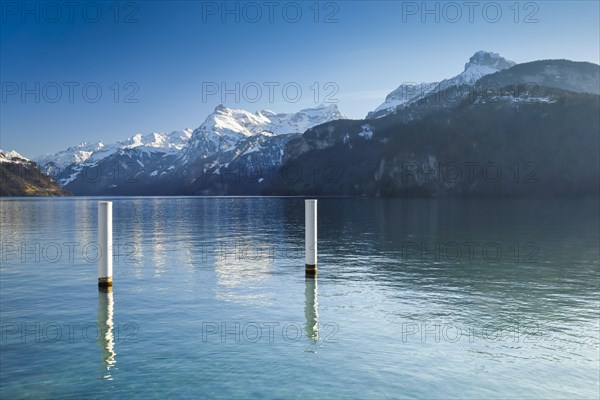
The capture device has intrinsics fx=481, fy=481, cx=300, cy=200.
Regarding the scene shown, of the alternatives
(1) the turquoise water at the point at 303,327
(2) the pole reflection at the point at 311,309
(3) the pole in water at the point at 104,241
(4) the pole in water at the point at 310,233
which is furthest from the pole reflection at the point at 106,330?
(4) the pole in water at the point at 310,233

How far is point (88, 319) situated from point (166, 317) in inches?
150

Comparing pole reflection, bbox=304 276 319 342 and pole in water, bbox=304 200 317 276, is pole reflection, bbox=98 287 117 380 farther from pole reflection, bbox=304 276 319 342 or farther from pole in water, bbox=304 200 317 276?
pole in water, bbox=304 200 317 276

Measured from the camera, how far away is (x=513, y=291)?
30078 mm

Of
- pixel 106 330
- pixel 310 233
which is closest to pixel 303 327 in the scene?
pixel 106 330

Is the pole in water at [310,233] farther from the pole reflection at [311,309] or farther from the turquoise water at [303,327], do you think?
the turquoise water at [303,327]

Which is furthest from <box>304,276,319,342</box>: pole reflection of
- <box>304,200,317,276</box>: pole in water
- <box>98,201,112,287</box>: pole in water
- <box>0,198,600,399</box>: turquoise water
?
<box>98,201,112,287</box>: pole in water

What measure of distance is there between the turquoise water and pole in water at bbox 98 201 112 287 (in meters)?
1.13

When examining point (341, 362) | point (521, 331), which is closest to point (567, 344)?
point (521, 331)

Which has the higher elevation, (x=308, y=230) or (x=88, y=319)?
(x=308, y=230)

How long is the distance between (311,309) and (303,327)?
3498 millimetres

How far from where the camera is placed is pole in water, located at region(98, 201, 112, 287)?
94.4 feet

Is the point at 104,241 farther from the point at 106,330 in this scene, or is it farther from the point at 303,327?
the point at 303,327

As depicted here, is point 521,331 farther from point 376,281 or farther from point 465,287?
point 376,281

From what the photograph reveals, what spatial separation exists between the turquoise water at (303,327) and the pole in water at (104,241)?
1134 mm
